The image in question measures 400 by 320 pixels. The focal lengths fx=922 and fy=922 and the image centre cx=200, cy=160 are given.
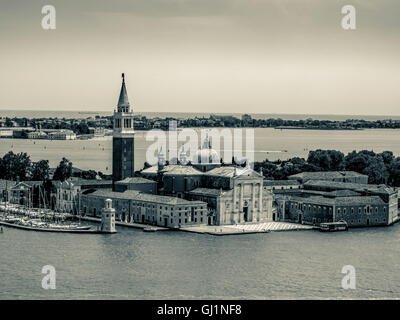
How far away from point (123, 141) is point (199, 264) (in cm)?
917

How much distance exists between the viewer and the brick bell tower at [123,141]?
81.4 ft

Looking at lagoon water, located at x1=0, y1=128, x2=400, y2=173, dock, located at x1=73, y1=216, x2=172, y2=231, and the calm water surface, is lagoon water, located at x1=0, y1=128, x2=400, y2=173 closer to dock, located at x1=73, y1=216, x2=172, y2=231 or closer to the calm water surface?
dock, located at x1=73, y1=216, x2=172, y2=231

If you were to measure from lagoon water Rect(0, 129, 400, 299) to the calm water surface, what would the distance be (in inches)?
0.6

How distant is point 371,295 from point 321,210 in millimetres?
8307

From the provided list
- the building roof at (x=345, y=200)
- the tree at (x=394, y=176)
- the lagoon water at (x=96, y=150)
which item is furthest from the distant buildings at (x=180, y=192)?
the lagoon water at (x=96, y=150)

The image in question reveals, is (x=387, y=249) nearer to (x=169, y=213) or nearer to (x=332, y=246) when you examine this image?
(x=332, y=246)

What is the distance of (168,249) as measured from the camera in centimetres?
1797

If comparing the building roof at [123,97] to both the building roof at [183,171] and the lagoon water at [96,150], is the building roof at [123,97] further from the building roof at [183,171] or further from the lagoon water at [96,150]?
the lagoon water at [96,150]

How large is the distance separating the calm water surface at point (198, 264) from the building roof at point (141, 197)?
45.8 inches

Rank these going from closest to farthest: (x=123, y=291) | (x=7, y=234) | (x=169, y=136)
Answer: (x=123, y=291), (x=7, y=234), (x=169, y=136)

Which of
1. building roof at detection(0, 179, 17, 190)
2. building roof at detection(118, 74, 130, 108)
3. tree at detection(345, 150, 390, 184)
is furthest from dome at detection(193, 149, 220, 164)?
tree at detection(345, 150, 390, 184)

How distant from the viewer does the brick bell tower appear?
24.8m
